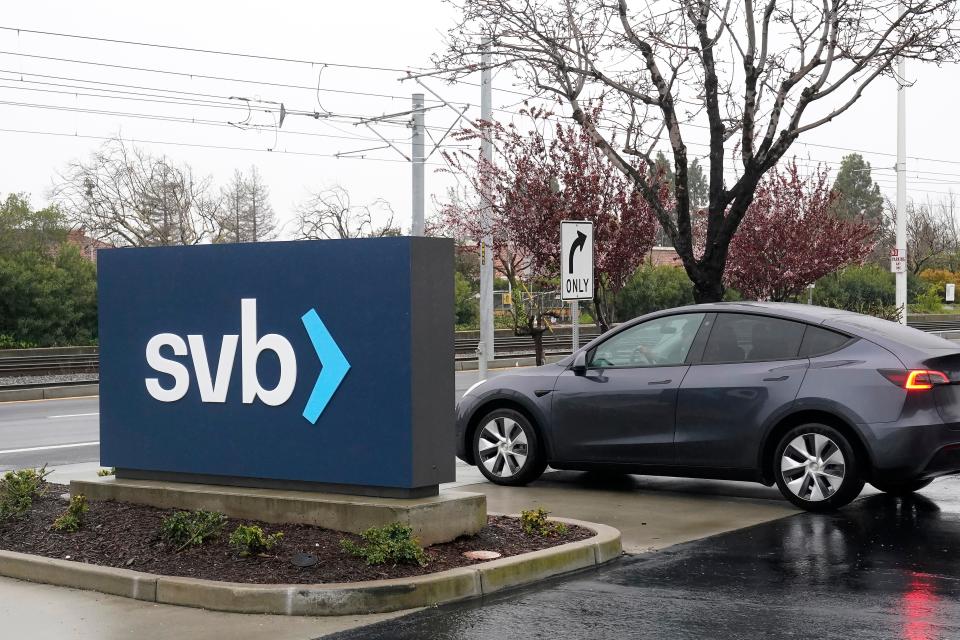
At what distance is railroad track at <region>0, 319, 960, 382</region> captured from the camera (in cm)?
2741

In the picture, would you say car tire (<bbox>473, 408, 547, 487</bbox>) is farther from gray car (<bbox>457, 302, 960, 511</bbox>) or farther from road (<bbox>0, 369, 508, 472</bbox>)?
road (<bbox>0, 369, 508, 472</bbox>)

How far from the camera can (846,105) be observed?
1441 centimetres

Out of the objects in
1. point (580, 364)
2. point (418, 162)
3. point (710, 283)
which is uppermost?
point (418, 162)

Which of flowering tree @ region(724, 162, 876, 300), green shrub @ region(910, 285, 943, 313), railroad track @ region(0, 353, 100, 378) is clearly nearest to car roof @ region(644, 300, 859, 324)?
flowering tree @ region(724, 162, 876, 300)

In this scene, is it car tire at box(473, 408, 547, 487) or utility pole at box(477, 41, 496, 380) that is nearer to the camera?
car tire at box(473, 408, 547, 487)

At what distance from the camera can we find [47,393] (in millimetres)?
23516

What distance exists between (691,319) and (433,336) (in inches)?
124

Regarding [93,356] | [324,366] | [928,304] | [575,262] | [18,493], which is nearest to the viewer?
[324,366]

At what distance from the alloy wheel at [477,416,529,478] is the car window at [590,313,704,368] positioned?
0.95 metres

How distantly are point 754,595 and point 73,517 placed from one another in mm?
4465

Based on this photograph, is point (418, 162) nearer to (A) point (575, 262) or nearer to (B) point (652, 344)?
(A) point (575, 262)

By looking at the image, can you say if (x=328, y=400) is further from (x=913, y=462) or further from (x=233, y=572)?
(x=913, y=462)

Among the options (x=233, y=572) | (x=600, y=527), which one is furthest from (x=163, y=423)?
(x=600, y=527)

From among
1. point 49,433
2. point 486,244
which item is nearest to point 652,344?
point 49,433
